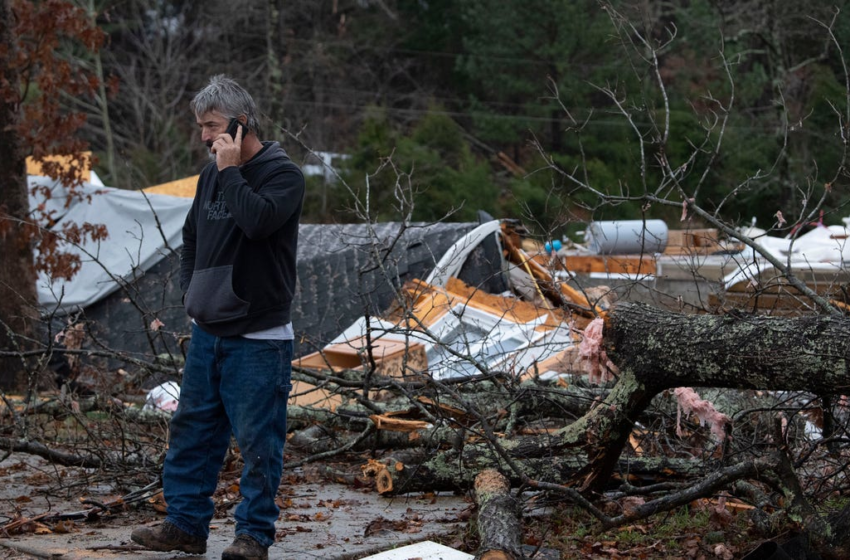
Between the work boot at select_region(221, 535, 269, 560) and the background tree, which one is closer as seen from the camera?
the work boot at select_region(221, 535, 269, 560)

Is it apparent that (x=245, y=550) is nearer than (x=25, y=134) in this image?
Yes

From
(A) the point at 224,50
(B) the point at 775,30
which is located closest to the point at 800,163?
(B) the point at 775,30

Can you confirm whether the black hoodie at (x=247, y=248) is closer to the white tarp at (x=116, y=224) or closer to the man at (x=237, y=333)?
the man at (x=237, y=333)

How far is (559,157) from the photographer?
2438 cm

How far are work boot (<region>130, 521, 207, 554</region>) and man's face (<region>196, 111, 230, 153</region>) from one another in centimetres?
148

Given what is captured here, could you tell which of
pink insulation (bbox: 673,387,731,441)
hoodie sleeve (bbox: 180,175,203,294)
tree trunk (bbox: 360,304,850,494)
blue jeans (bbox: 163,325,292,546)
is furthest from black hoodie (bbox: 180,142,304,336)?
pink insulation (bbox: 673,387,731,441)

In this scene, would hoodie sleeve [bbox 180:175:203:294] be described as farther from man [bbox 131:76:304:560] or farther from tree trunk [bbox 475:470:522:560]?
tree trunk [bbox 475:470:522:560]

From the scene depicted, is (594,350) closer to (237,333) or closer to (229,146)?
(237,333)

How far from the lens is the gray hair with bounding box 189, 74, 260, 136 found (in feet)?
12.1

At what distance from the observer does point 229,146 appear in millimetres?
3635

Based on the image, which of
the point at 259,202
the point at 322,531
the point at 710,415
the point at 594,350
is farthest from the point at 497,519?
the point at 259,202

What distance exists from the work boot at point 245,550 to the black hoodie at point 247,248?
0.76 metres

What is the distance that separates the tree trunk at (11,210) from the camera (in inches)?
345

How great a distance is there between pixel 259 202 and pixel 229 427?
0.96m
